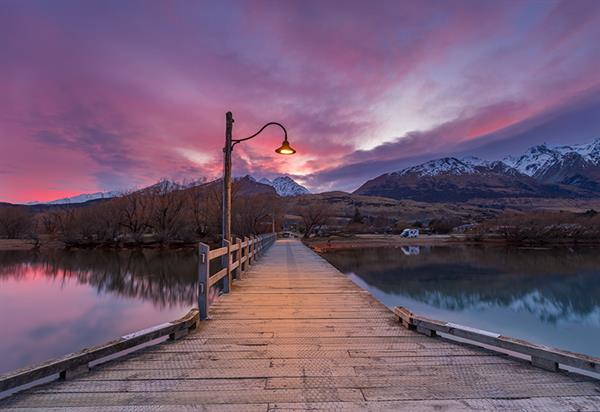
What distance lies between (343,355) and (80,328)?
41.1 feet

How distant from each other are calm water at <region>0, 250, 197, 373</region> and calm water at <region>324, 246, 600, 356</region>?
1033cm

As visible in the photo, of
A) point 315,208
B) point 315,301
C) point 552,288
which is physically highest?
point 315,208

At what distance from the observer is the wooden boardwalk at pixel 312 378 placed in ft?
9.21

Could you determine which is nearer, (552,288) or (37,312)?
(37,312)

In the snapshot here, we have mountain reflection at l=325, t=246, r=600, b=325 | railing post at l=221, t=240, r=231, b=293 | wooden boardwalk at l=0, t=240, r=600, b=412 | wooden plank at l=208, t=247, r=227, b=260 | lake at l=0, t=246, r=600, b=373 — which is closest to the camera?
wooden boardwalk at l=0, t=240, r=600, b=412

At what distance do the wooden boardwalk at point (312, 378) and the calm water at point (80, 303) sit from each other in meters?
8.19

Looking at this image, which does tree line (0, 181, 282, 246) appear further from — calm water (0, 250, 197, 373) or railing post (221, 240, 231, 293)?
railing post (221, 240, 231, 293)

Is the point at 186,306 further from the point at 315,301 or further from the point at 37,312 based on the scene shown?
the point at 315,301

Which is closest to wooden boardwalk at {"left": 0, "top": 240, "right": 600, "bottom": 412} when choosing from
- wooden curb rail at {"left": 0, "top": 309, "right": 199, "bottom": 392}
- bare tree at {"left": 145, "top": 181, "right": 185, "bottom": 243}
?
wooden curb rail at {"left": 0, "top": 309, "right": 199, "bottom": 392}

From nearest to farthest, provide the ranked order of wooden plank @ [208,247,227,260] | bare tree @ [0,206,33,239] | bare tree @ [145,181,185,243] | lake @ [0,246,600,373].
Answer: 1. wooden plank @ [208,247,227,260]
2. lake @ [0,246,600,373]
3. bare tree @ [145,181,185,243]
4. bare tree @ [0,206,33,239]

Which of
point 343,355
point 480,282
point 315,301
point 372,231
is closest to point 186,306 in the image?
point 315,301

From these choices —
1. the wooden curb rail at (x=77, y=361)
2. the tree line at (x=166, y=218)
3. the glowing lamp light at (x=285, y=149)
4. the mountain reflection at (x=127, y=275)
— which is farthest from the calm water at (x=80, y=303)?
the tree line at (x=166, y=218)

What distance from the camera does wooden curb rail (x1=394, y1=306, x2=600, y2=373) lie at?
3.22 metres

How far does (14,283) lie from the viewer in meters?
21.7
